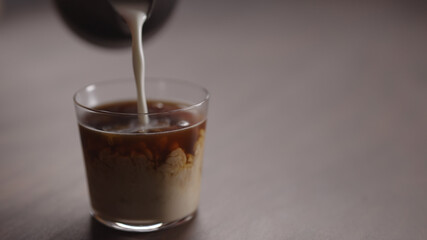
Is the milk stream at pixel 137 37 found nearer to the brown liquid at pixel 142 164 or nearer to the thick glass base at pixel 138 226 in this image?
the brown liquid at pixel 142 164

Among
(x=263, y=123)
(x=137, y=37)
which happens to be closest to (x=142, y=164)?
(x=137, y=37)

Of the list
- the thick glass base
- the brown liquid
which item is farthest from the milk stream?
the thick glass base

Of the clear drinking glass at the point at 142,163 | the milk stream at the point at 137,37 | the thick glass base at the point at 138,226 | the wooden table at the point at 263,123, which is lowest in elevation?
the wooden table at the point at 263,123

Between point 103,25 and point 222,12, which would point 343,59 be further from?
point 103,25

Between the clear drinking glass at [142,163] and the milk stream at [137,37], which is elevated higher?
the milk stream at [137,37]

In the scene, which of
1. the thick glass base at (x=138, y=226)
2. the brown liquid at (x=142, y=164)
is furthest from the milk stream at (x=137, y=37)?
the thick glass base at (x=138, y=226)

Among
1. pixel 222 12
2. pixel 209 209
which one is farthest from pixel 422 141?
pixel 222 12
